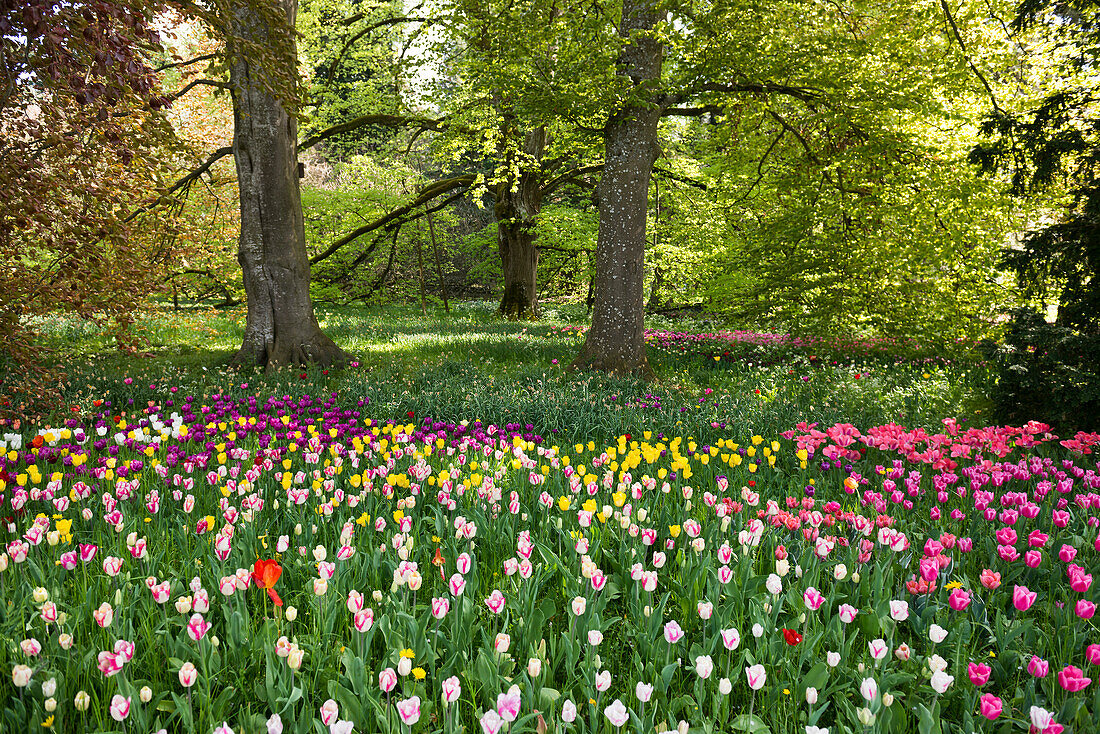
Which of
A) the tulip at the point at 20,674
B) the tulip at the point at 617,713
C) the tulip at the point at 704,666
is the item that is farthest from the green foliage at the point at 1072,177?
the tulip at the point at 20,674

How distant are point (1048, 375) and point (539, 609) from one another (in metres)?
4.76

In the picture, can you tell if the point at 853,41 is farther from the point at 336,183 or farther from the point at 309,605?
the point at 336,183

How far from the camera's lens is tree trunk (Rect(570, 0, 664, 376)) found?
7984 mm

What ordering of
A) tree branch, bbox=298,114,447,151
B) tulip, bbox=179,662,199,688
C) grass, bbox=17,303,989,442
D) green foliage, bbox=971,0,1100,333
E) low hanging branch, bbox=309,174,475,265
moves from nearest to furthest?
tulip, bbox=179,662,199,688, green foliage, bbox=971,0,1100,333, grass, bbox=17,303,989,442, tree branch, bbox=298,114,447,151, low hanging branch, bbox=309,174,475,265

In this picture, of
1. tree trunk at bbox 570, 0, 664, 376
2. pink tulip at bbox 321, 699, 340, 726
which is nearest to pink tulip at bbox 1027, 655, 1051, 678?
pink tulip at bbox 321, 699, 340, 726

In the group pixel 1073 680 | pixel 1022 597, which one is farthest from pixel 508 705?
pixel 1022 597

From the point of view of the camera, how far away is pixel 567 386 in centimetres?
682

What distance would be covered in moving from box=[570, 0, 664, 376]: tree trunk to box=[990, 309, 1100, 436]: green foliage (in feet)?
13.1

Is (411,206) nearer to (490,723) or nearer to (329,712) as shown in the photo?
(329,712)

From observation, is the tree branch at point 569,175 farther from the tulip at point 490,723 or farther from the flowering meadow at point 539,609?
the tulip at point 490,723

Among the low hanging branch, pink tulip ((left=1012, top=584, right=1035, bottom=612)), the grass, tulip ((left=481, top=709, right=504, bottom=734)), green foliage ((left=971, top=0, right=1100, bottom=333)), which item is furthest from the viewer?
the low hanging branch

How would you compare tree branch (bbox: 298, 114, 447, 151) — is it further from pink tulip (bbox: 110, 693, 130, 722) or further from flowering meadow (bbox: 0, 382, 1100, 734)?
pink tulip (bbox: 110, 693, 130, 722)

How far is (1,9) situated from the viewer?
260 centimetres

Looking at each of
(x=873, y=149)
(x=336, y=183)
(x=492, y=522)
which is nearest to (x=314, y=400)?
(x=492, y=522)
